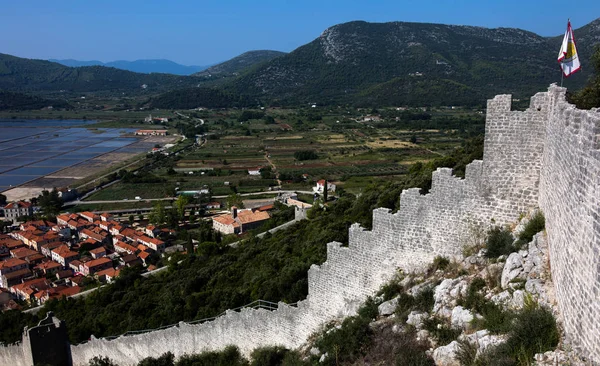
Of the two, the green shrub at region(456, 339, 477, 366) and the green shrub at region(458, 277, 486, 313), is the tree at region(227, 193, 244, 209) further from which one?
the green shrub at region(456, 339, 477, 366)

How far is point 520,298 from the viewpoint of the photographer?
6.95 meters

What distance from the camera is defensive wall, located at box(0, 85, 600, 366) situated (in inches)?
210

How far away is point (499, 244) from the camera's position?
28.1 ft

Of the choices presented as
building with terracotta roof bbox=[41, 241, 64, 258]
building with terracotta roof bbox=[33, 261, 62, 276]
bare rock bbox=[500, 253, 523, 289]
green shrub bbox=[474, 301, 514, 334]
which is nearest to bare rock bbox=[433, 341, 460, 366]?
green shrub bbox=[474, 301, 514, 334]

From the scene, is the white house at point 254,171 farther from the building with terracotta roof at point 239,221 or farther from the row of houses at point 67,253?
the row of houses at point 67,253

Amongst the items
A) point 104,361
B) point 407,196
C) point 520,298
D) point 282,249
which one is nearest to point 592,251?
point 520,298

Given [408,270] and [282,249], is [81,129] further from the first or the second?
[408,270]

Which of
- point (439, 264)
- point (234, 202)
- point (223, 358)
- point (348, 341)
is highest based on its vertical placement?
point (439, 264)

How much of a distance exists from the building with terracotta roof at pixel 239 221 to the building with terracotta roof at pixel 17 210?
33305 millimetres

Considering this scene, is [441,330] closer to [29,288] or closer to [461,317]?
[461,317]

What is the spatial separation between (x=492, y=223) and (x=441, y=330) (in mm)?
2633

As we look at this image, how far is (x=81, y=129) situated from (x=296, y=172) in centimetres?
11442

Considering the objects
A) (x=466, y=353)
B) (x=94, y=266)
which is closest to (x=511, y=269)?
(x=466, y=353)

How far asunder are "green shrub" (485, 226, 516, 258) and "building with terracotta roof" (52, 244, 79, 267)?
48174mm
